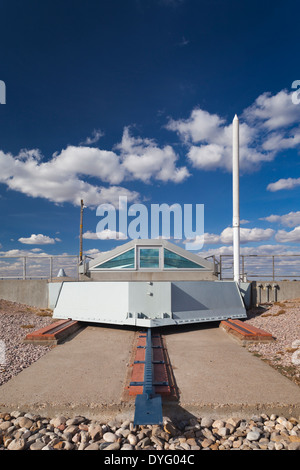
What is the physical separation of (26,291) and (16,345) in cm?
916

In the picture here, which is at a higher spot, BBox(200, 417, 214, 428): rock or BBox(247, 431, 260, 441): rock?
BBox(247, 431, 260, 441): rock

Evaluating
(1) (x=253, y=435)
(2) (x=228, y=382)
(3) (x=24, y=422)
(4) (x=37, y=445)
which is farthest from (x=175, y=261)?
(4) (x=37, y=445)

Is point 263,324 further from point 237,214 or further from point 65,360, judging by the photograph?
point 65,360

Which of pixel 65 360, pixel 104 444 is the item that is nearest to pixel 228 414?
pixel 104 444

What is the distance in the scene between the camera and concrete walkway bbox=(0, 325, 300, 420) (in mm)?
3973

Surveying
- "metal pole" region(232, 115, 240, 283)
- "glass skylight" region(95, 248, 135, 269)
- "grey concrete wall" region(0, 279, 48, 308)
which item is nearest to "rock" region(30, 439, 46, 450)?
"glass skylight" region(95, 248, 135, 269)

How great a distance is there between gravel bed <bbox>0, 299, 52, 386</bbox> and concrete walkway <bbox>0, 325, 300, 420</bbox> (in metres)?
0.26

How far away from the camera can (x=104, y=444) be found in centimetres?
324

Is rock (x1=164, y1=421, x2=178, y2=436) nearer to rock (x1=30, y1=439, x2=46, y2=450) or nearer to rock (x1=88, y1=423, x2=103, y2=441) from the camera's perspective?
rock (x1=88, y1=423, x2=103, y2=441)

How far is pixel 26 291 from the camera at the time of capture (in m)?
15.8

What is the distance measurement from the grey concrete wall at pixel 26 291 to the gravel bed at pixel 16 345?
7.49 ft

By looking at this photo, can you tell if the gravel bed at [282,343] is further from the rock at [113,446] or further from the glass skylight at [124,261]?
the glass skylight at [124,261]

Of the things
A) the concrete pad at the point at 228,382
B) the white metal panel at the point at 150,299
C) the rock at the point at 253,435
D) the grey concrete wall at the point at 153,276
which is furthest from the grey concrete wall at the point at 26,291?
the rock at the point at 253,435

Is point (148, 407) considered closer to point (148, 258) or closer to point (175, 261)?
point (148, 258)
